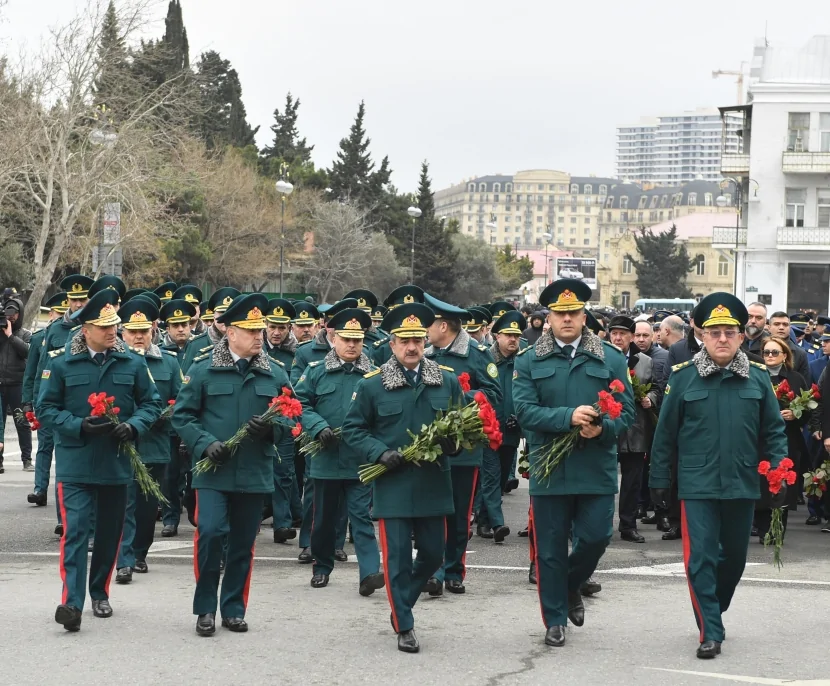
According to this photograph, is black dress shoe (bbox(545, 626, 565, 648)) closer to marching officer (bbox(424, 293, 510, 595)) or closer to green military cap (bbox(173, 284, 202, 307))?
marching officer (bbox(424, 293, 510, 595))

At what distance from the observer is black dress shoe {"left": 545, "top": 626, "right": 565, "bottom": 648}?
7965 mm

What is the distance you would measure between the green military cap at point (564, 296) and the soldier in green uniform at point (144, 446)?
10.9 feet

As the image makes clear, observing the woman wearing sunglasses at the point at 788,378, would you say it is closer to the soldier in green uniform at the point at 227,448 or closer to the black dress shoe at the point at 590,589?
the black dress shoe at the point at 590,589

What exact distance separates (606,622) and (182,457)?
5152mm

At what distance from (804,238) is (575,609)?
61845 mm

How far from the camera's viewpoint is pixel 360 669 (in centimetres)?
730

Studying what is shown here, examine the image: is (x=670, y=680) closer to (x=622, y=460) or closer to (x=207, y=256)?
(x=622, y=460)

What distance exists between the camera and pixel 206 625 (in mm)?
8055

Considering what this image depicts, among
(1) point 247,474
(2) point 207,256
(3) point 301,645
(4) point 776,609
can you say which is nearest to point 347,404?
(1) point 247,474

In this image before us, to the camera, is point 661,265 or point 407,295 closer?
point 407,295

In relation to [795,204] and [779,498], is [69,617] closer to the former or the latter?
[779,498]

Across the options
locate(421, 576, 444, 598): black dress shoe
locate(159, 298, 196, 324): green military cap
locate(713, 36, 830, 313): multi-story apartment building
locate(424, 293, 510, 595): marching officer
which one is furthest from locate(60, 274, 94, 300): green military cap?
locate(713, 36, 830, 313): multi-story apartment building

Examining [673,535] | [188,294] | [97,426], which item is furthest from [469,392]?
[188,294]

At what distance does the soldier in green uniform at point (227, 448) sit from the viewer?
8.14m
